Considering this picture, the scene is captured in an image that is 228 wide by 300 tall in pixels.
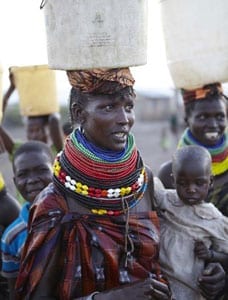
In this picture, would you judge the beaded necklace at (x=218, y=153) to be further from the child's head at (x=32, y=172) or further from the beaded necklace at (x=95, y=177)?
the beaded necklace at (x=95, y=177)

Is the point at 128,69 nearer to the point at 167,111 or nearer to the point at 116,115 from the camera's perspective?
the point at 116,115

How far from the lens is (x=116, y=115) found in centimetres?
255

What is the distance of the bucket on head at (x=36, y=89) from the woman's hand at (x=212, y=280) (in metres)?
2.50

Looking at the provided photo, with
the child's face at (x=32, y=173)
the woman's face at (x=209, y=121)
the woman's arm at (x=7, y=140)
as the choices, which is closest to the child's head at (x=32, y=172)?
the child's face at (x=32, y=173)

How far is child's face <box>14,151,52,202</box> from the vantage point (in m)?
3.53

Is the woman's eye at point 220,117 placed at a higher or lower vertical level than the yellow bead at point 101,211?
higher

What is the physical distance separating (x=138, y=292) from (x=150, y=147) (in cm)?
1798

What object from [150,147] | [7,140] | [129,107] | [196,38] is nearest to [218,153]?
[196,38]

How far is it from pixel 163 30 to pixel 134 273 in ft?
4.73

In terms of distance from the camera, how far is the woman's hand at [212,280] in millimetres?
2799

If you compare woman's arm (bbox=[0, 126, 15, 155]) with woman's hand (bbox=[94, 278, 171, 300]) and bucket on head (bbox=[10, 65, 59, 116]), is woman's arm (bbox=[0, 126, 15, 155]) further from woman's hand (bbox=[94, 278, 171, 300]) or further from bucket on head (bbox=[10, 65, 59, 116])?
woman's hand (bbox=[94, 278, 171, 300])

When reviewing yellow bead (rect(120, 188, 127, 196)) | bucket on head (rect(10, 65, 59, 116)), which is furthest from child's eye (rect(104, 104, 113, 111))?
bucket on head (rect(10, 65, 59, 116))

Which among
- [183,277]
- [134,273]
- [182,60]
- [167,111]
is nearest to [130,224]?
[134,273]

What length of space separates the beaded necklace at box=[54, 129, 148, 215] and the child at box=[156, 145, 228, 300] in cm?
41
